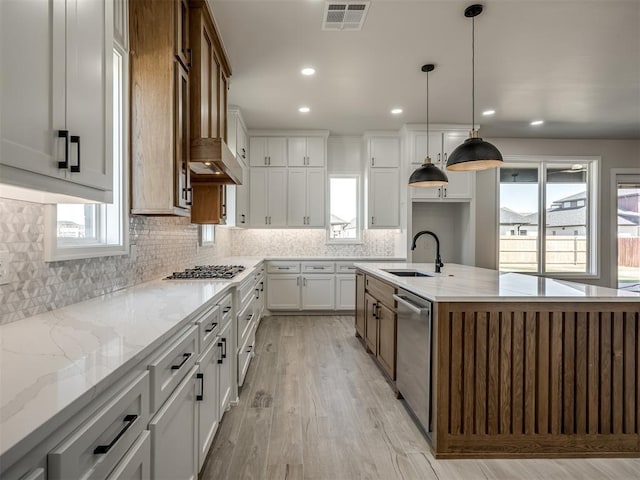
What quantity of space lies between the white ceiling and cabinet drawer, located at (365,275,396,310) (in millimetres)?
2053

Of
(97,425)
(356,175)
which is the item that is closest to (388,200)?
(356,175)

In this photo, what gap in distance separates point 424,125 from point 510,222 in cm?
218

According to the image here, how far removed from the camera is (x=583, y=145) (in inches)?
223

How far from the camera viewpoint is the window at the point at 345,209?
5879 millimetres

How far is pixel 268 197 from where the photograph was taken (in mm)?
5449

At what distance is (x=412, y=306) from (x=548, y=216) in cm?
477

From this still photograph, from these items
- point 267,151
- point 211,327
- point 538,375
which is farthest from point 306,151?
point 538,375

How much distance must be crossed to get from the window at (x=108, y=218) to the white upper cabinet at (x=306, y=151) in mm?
3446

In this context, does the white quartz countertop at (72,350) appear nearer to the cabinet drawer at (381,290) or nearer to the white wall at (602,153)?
the cabinet drawer at (381,290)

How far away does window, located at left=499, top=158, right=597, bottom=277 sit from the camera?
565 centimetres

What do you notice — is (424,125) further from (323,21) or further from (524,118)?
(323,21)

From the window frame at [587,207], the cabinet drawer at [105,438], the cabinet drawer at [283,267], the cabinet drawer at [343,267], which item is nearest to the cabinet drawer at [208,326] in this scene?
the cabinet drawer at [105,438]

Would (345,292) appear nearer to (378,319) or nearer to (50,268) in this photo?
(378,319)

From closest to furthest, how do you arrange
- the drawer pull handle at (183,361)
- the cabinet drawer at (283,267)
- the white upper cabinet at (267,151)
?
the drawer pull handle at (183,361) < the cabinet drawer at (283,267) < the white upper cabinet at (267,151)
